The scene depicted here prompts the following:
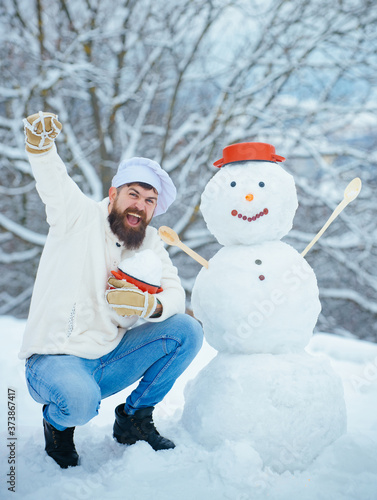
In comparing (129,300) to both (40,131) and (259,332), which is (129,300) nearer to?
(259,332)

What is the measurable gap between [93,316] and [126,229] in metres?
0.39

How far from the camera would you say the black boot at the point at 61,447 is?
1.62m

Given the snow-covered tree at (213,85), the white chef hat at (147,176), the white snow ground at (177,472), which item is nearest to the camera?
the white snow ground at (177,472)

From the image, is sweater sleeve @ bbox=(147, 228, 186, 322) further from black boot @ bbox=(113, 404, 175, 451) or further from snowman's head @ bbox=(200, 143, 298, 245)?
black boot @ bbox=(113, 404, 175, 451)

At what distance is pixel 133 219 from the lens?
1870mm

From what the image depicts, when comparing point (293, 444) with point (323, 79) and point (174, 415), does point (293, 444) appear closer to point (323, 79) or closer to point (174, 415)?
point (174, 415)

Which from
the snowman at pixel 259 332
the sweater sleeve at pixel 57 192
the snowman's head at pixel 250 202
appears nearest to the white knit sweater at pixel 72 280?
the sweater sleeve at pixel 57 192

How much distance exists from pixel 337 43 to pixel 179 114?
2.30 metres

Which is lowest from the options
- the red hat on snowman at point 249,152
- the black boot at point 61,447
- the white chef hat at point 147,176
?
the black boot at point 61,447

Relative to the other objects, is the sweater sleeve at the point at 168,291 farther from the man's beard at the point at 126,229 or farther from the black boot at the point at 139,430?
the black boot at the point at 139,430

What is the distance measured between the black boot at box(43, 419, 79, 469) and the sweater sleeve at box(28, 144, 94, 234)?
0.79m

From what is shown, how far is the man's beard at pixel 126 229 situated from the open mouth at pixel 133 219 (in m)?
0.01

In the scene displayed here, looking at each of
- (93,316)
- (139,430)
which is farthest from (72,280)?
(139,430)

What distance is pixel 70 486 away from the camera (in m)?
1.44
